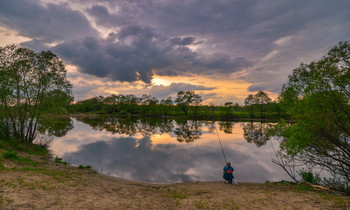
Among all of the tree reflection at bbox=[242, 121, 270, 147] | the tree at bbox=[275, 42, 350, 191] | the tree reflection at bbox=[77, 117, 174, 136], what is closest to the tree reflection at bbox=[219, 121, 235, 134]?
the tree reflection at bbox=[242, 121, 270, 147]

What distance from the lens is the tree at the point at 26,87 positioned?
22609 mm

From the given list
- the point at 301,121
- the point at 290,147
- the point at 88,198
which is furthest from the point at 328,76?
the point at 88,198

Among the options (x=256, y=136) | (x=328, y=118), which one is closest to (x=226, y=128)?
(x=256, y=136)

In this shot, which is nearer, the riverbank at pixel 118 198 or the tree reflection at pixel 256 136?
the riverbank at pixel 118 198

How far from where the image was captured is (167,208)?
9367mm

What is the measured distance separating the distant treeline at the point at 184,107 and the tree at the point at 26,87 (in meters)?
76.0

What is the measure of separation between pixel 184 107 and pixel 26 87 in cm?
11195

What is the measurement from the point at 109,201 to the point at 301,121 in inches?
790

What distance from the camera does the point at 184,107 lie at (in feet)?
431

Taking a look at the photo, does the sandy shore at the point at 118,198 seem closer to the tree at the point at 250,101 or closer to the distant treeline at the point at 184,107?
the distant treeline at the point at 184,107

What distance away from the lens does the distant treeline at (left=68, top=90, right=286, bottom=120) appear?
339 feet

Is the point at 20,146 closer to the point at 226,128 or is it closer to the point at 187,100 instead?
the point at 226,128

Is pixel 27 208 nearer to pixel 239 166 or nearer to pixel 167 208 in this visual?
pixel 167 208

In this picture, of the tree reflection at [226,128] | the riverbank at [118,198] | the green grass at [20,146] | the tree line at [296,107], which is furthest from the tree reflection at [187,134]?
the green grass at [20,146]
